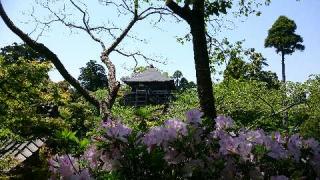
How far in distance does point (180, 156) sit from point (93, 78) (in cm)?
6773

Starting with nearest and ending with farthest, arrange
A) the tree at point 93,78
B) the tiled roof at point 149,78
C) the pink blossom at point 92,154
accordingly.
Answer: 1. the pink blossom at point 92,154
2. the tiled roof at point 149,78
3. the tree at point 93,78

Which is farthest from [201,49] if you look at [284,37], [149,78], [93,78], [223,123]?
[93,78]

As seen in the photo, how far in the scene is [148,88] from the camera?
42312 millimetres

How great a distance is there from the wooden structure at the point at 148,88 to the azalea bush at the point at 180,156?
36.4 meters

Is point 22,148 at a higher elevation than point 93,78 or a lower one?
lower

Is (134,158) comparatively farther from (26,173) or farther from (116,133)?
(26,173)

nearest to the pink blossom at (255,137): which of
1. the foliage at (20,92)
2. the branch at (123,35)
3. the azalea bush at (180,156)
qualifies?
the azalea bush at (180,156)

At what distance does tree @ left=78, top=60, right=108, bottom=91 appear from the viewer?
68650mm

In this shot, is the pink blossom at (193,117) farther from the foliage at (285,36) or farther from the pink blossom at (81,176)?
the foliage at (285,36)

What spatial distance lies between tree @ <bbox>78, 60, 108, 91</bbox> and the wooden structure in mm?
22988

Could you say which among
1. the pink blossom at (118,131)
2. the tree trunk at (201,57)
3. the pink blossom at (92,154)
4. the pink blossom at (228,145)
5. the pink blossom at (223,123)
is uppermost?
the tree trunk at (201,57)

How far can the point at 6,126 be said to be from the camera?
31.0 feet

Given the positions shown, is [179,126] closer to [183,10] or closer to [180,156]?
[180,156]

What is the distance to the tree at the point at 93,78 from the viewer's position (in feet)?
225
